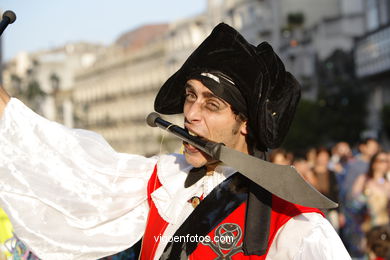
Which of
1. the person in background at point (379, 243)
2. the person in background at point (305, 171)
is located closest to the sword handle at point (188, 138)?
the person in background at point (379, 243)

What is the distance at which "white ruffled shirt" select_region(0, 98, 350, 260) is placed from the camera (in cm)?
268

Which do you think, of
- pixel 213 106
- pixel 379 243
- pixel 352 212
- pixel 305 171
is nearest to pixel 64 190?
pixel 213 106

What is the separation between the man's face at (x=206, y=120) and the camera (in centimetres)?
252

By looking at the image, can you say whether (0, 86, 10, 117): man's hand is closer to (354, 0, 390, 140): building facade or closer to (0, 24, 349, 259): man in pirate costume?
(0, 24, 349, 259): man in pirate costume

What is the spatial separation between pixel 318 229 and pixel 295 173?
0.87 ft

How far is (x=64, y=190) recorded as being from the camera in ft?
9.00

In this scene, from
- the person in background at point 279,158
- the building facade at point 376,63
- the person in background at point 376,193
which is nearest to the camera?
the person in background at point 279,158

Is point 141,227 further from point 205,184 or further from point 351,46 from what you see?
point 351,46

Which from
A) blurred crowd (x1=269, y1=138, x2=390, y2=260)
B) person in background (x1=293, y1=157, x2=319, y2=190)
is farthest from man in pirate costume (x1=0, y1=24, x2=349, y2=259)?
person in background (x1=293, y1=157, x2=319, y2=190)

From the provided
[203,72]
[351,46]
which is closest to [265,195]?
[203,72]

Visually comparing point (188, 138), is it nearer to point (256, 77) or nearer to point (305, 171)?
point (256, 77)

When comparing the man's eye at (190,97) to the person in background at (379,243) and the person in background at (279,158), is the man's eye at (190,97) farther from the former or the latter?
the person in background at (279,158)

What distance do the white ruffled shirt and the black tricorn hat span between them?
28 centimetres

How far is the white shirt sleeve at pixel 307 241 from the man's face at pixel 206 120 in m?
0.42
